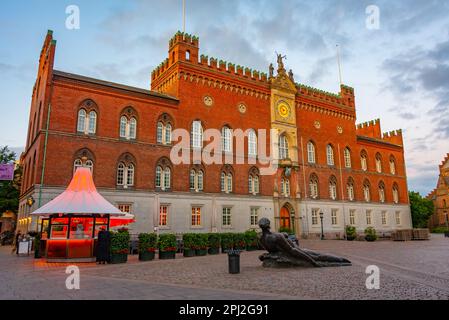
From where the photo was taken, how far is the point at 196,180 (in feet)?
109

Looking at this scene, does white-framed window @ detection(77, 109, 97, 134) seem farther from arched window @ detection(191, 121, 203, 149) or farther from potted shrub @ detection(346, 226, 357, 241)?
potted shrub @ detection(346, 226, 357, 241)

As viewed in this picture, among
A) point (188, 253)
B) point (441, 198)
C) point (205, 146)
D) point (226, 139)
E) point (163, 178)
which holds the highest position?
point (226, 139)

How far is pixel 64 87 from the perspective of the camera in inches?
1100

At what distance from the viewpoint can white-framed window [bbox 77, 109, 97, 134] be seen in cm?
2842

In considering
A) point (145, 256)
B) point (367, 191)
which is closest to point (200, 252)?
point (145, 256)

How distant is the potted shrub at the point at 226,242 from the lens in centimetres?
2388

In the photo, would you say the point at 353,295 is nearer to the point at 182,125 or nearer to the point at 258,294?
the point at 258,294

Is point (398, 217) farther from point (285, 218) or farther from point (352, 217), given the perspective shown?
point (285, 218)

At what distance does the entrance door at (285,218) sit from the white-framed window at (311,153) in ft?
23.6

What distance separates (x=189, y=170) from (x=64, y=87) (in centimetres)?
1249

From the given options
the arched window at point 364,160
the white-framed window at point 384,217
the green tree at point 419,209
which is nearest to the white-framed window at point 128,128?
the arched window at point 364,160

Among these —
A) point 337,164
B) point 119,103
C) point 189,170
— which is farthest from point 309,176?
point 119,103

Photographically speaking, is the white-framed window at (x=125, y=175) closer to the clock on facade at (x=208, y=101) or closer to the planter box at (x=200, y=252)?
the clock on facade at (x=208, y=101)

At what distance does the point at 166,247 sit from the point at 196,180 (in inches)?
528
